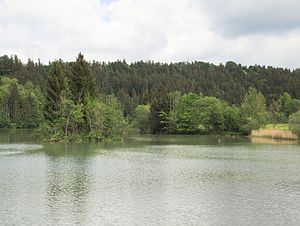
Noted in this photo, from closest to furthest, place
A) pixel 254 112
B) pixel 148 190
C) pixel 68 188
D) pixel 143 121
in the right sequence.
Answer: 1. pixel 148 190
2. pixel 68 188
3. pixel 254 112
4. pixel 143 121

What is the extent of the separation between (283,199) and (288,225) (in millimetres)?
6424

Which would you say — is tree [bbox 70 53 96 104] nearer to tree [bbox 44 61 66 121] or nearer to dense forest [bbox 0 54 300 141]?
dense forest [bbox 0 54 300 141]

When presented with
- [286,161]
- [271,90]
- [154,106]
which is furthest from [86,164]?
[271,90]

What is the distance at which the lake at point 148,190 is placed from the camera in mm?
24391

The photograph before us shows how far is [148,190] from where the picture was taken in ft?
105

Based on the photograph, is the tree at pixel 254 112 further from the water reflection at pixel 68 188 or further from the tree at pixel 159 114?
the water reflection at pixel 68 188

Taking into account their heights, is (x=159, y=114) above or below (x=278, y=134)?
above

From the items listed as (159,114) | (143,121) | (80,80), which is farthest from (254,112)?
(80,80)

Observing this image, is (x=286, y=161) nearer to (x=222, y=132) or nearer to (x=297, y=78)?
(x=222, y=132)

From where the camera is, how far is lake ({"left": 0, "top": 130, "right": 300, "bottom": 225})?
80.0 feet

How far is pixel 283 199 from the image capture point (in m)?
28.9

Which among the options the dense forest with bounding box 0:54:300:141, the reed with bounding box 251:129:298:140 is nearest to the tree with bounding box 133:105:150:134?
the dense forest with bounding box 0:54:300:141

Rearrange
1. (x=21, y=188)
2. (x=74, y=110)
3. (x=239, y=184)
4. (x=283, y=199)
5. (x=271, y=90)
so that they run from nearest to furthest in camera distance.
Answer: (x=283, y=199)
(x=21, y=188)
(x=239, y=184)
(x=74, y=110)
(x=271, y=90)

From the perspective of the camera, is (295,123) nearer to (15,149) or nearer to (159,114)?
(159,114)
